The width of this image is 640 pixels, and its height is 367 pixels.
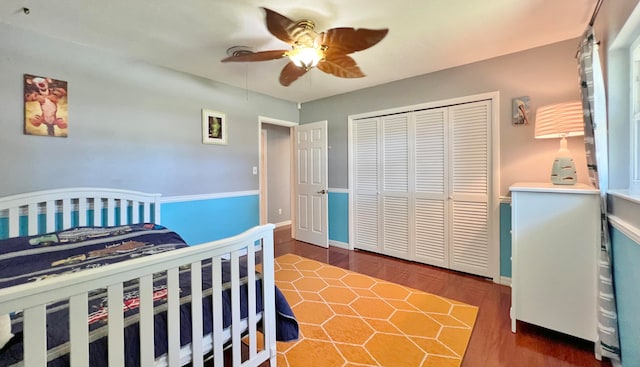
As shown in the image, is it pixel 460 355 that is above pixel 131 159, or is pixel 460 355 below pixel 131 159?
below

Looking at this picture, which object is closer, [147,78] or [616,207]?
[616,207]

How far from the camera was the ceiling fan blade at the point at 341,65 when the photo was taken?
6.92 feet

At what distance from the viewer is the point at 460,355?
5.60ft

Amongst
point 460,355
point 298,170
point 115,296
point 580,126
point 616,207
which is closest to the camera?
point 115,296

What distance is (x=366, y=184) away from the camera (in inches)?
147

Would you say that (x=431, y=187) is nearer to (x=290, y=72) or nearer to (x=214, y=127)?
(x=290, y=72)

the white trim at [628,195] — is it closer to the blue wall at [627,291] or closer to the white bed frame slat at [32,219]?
the blue wall at [627,291]

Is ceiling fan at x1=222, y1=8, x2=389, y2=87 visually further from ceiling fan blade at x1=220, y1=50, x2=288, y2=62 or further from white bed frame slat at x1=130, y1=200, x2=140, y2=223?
white bed frame slat at x1=130, y1=200, x2=140, y2=223

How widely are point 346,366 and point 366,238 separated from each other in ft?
7.29

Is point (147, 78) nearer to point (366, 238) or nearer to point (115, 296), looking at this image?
point (115, 296)

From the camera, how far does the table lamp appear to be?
1895 mm

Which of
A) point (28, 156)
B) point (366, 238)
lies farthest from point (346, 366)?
point (28, 156)

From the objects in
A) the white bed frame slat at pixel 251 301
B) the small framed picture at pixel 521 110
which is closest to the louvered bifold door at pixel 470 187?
the small framed picture at pixel 521 110

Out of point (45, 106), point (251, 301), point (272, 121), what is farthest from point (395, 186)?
point (45, 106)
